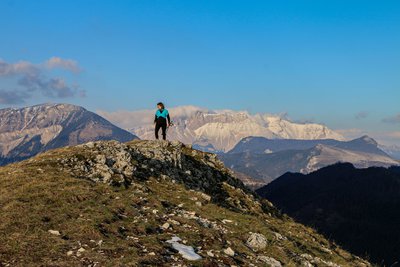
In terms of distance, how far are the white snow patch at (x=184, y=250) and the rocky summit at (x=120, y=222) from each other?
0.05m

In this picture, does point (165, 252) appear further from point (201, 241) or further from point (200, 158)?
point (200, 158)

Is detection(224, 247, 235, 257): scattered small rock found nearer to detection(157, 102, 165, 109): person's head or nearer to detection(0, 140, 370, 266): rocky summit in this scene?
detection(0, 140, 370, 266): rocky summit

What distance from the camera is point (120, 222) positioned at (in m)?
19.4

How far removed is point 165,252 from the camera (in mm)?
16516

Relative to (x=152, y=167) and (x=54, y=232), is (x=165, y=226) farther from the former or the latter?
(x=152, y=167)

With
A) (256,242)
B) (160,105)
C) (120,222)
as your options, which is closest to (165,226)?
(120,222)

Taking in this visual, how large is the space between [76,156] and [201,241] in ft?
53.4

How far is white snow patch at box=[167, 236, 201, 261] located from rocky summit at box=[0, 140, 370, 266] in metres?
0.05

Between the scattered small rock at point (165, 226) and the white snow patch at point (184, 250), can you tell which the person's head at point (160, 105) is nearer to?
the scattered small rock at point (165, 226)

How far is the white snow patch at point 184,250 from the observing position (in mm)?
16406

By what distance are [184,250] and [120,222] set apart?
4058mm

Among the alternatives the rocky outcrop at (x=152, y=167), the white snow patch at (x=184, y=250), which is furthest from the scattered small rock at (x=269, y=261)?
the rocky outcrop at (x=152, y=167)

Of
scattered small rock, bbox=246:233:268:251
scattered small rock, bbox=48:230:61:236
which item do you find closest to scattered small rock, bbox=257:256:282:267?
scattered small rock, bbox=246:233:268:251

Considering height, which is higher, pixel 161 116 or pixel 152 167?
pixel 161 116
